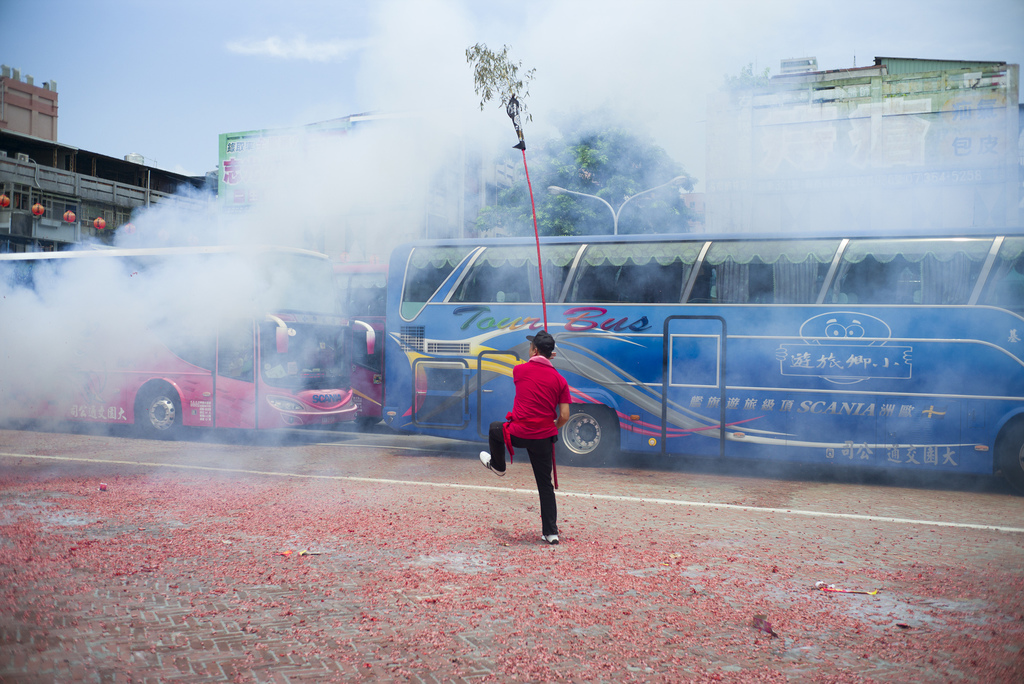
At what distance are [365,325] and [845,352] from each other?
336 inches

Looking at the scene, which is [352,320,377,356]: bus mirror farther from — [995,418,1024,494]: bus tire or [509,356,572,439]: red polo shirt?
[995,418,1024,494]: bus tire

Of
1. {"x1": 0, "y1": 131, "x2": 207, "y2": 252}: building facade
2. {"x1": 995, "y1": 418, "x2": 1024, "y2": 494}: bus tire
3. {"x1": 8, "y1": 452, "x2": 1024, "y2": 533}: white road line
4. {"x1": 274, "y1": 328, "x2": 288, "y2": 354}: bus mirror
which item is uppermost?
{"x1": 0, "y1": 131, "x2": 207, "y2": 252}: building facade

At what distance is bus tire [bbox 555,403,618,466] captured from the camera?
10719mm

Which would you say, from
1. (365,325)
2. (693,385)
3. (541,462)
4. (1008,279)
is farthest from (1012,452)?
(365,325)

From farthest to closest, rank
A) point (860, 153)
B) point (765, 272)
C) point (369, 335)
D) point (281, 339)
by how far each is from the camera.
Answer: point (860, 153) < point (369, 335) < point (281, 339) < point (765, 272)

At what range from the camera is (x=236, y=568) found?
5.13m

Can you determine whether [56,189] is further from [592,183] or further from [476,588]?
[476,588]

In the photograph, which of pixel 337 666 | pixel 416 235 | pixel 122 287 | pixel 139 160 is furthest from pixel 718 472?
pixel 139 160

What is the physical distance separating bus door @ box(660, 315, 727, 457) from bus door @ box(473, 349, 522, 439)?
2.27 m

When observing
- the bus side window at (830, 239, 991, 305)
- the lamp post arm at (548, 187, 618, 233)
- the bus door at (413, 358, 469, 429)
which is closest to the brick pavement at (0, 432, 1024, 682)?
the bus side window at (830, 239, 991, 305)

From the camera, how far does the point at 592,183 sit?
1794 centimetres

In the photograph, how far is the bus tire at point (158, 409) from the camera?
1257cm

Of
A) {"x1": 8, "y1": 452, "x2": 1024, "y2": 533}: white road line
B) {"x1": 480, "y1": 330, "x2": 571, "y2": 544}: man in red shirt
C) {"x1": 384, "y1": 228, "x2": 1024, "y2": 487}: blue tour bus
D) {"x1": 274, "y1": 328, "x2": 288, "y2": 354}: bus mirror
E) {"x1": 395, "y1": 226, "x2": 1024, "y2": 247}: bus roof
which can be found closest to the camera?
{"x1": 480, "y1": 330, "x2": 571, "y2": 544}: man in red shirt

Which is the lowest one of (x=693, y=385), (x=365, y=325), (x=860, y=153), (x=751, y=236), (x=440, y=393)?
(x=440, y=393)
